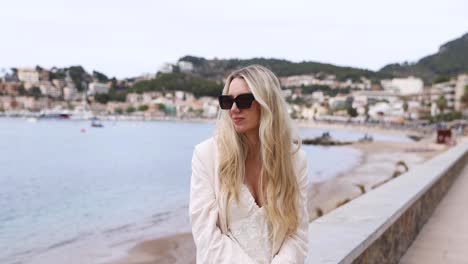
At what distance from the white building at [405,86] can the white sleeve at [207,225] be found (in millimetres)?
150429

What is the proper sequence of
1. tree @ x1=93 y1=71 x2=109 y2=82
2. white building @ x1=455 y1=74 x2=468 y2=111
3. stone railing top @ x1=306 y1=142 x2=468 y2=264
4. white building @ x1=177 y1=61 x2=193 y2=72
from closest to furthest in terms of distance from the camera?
stone railing top @ x1=306 y1=142 x2=468 y2=264 → white building @ x1=455 y1=74 x2=468 y2=111 → white building @ x1=177 y1=61 x2=193 y2=72 → tree @ x1=93 y1=71 x2=109 y2=82

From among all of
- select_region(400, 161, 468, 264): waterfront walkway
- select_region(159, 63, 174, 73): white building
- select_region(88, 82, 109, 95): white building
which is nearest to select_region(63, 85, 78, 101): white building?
select_region(88, 82, 109, 95): white building

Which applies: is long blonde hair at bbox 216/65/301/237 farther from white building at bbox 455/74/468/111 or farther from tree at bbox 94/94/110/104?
tree at bbox 94/94/110/104

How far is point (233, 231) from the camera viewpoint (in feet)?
5.08

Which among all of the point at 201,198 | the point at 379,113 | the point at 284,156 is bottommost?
the point at 379,113

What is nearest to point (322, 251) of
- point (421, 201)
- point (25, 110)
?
point (421, 201)

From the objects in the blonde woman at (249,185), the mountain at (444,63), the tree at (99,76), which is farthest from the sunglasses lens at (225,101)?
the tree at (99,76)

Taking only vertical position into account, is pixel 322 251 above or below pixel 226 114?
below

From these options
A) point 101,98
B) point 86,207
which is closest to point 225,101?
point 86,207

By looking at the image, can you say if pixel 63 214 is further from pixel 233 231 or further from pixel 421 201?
pixel 233 231

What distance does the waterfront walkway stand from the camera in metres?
3.73

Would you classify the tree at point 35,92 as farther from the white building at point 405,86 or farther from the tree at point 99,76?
the white building at point 405,86

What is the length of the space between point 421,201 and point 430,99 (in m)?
111

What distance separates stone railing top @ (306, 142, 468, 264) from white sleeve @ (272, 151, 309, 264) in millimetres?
588
